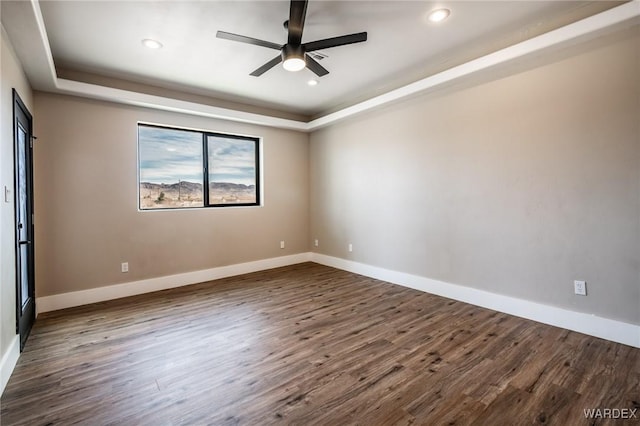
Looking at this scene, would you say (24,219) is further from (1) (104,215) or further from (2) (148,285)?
(2) (148,285)

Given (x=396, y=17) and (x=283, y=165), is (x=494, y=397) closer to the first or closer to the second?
(x=396, y=17)

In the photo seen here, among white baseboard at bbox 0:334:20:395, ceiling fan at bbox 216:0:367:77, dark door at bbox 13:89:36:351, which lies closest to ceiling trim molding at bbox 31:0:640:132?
dark door at bbox 13:89:36:351

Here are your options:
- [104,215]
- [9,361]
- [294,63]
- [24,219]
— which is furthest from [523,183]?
[24,219]

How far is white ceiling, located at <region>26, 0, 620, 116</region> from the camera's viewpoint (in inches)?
99.0

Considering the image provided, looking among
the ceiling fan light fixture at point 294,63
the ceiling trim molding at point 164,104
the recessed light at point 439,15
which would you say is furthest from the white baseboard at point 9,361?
the recessed light at point 439,15

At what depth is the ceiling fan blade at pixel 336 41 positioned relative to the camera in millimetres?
2449

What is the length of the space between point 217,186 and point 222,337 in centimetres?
281

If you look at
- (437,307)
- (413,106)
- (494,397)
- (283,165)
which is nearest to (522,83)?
(413,106)

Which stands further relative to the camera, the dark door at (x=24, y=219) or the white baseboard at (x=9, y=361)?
the dark door at (x=24, y=219)

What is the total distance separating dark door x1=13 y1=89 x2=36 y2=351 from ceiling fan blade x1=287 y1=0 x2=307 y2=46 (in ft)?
7.78

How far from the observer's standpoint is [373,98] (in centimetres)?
437

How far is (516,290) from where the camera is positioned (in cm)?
323

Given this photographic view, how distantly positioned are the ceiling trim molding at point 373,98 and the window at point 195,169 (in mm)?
406

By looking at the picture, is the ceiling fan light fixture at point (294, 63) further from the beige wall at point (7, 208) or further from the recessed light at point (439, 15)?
the beige wall at point (7, 208)
